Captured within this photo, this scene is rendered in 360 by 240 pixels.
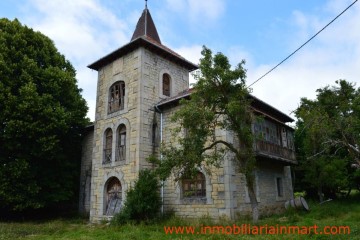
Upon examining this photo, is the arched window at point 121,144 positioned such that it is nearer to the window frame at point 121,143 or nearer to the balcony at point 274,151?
the window frame at point 121,143

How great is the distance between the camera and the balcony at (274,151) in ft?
43.8

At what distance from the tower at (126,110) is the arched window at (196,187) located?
2132 mm

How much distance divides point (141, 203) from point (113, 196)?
3269 millimetres

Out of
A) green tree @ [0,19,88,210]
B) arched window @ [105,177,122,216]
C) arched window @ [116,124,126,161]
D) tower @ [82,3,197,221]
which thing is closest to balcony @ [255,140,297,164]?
tower @ [82,3,197,221]

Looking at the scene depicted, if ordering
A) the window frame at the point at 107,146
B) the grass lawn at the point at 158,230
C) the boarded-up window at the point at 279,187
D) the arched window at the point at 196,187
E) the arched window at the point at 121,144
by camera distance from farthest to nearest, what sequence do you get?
the boarded-up window at the point at 279,187
the window frame at the point at 107,146
the arched window at the point at 121,144
the arched window at the point at 196,187
the grass lawn at the point at 158,230

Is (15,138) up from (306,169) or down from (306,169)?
up

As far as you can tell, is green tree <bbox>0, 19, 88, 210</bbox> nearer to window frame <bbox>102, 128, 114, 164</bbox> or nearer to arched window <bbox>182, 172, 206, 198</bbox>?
window frame <bbox>102, 128, 114, 164</bbox>

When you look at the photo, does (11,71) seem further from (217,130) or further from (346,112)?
(346,112)

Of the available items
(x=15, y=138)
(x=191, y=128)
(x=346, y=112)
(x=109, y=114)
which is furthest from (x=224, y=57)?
(x=346, y=112)

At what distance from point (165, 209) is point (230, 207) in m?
3.35

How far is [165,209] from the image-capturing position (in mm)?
13711

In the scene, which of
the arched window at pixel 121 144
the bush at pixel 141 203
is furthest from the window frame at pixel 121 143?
the bush at pixel 141 203

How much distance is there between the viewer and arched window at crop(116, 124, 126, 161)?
1483cm

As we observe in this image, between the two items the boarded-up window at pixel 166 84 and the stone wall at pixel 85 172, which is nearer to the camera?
the boarded-up window at pixel 166 84
